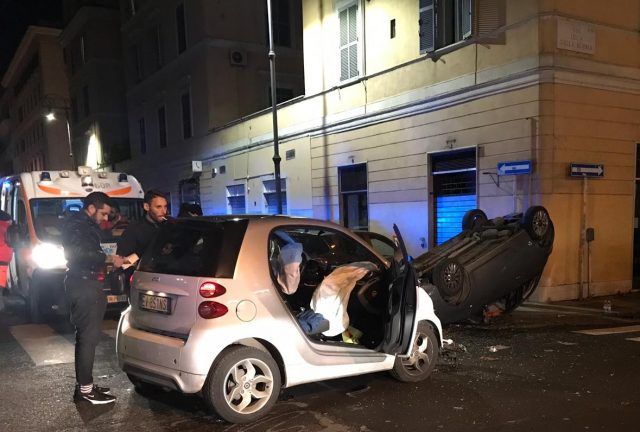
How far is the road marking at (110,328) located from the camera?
280 inches

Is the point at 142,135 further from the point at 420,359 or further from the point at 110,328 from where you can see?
the point at 420,359

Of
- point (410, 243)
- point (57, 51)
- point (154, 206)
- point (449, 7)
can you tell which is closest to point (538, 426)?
point (154, 206)

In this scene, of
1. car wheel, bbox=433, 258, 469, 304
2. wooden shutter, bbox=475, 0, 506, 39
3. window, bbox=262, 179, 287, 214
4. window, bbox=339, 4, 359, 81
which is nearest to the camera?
car wheel, bbox=433, 258, 469, 304

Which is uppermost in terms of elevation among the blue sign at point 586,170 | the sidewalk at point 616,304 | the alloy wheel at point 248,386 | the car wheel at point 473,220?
the blue sign at point 586,170

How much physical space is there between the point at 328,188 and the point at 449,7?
Result: 17.9 feet

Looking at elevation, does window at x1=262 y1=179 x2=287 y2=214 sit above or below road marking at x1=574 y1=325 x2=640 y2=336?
above

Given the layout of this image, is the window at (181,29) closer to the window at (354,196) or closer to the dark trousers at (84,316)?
the window at (354,196)

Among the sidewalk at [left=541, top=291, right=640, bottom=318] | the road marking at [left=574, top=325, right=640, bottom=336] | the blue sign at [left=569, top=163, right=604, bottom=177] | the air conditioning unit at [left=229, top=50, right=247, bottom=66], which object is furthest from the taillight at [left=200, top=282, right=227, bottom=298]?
the air conditioning unit at [left=229, top=50, right=247, bottom=66]

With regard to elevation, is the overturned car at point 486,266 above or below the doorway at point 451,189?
below

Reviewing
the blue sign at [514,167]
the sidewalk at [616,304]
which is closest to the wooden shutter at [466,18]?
the blue sign at [514,167]

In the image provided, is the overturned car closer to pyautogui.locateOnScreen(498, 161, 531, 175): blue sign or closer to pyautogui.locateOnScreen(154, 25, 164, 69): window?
pyautogui.locateOnScreen(498, 161, 531, 175): blue sign

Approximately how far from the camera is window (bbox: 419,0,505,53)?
995cm

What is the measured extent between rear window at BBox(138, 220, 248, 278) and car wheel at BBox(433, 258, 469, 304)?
10.9ft

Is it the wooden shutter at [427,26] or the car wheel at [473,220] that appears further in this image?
the wooden shutter at [427,26]
